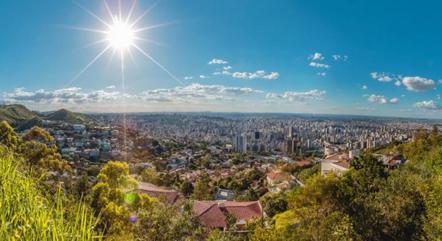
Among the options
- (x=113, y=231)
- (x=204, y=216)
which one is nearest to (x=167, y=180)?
(x=204, y=216)

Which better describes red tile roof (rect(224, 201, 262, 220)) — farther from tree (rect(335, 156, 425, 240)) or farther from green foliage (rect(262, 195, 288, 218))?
tree (rect(335, 156, 425, 240))

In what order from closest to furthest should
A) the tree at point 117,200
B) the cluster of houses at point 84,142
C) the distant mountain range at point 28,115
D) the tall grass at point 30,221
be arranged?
the tall grass at point 30,221, the tree at point 117,200, the cluster of houses at point 84,142, the distant mountain range at point 28,115

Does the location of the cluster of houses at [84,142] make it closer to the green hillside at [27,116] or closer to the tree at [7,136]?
the green hillside at [27,116]

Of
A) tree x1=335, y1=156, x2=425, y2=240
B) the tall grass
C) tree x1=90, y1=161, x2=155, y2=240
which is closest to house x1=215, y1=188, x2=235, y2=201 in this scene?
tree x1=335, y1=156, x2=425, y2=240

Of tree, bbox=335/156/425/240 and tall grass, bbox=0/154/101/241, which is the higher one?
tall grass, bbox=0/154/101/241

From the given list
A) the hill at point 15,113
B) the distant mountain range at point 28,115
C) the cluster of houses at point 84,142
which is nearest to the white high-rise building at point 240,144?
the cluster of houses at point 84,142

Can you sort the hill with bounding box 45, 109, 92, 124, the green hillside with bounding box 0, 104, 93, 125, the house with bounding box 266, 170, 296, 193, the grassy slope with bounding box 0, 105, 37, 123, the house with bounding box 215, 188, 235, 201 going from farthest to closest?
the hill with bounding box 45, 109, 92, 124, the grassy slope with bounding box 0, 105, 37, 123, the green hillside with bounding box 0, 104, 93, 125, the house with bounding box 215, 188, 235, 201, the house with bounding box 266, 170, 296, 193

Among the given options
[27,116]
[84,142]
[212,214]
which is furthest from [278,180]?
[27,116]

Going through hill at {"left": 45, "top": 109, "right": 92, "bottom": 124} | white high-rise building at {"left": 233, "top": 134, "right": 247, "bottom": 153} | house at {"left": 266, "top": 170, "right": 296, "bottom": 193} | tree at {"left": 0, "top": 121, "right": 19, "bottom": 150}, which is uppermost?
tree at {"left": 0, "top": 121, "right": 19, "bottom": 150}
